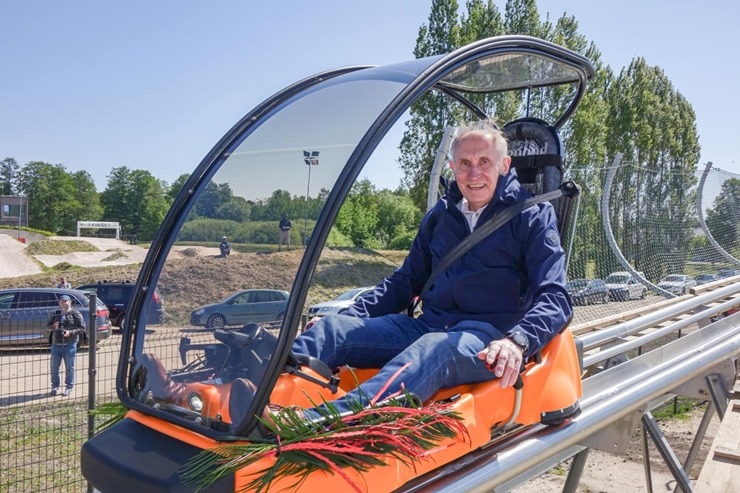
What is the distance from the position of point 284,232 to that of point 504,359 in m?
0.86

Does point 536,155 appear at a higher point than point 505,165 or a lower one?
higher

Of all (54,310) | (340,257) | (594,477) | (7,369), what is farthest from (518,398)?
(54,310)

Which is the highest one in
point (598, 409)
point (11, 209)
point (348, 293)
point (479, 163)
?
point (11, 209)

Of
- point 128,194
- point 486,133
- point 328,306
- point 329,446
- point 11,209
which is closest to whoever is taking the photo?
point 329,446

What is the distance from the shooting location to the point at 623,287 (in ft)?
21.9

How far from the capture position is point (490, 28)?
23281 millimetres

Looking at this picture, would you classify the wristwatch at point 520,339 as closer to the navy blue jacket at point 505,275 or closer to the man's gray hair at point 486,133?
the navy blue jacket at point 505,275

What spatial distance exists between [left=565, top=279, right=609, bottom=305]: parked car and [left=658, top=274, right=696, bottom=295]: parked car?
883 millimetres

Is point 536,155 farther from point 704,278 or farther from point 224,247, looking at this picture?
point 704,278

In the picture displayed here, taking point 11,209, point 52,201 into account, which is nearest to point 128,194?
point 52,201

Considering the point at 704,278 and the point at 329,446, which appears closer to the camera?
the point at 329,446

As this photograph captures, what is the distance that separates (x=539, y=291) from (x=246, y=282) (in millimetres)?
1122

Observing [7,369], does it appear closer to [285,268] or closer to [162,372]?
[162,372]

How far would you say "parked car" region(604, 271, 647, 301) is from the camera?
6559 millimetres
